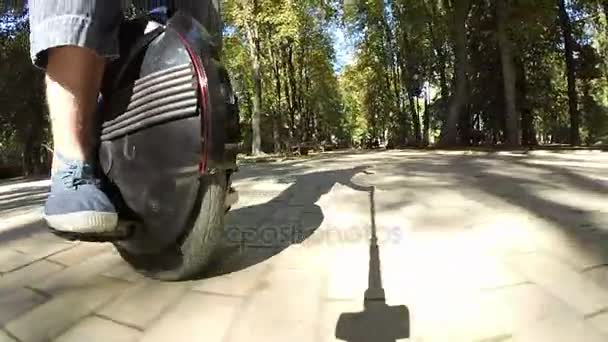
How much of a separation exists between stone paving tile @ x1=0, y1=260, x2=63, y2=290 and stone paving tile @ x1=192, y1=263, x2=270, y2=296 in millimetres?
633

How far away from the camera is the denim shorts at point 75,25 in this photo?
132cm

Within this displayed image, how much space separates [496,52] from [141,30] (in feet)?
59.1

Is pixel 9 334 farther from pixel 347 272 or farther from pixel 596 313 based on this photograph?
pixel 596 313

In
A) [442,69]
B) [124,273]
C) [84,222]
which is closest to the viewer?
[84,222]

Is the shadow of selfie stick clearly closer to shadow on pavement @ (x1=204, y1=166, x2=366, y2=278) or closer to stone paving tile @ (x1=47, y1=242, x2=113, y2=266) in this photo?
shadow on pavement @ (x1=204, y1=166, x2=366, y2=278)

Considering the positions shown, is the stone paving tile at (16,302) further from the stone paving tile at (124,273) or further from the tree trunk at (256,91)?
the tree trunk at (256,91)

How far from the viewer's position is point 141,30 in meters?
1.49

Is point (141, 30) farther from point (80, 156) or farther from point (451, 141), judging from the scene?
point (451, 141)

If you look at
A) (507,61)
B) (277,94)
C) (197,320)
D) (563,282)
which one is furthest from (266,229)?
(277,94)

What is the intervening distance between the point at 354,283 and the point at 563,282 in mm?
578

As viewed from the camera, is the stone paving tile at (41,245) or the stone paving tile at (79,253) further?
the stone paving tile at (41,245)

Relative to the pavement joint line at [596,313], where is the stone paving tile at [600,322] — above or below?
below

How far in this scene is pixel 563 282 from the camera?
138 cm

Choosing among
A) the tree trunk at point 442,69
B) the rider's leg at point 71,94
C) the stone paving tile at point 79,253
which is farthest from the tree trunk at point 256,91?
the rider's leg at point 71,94
